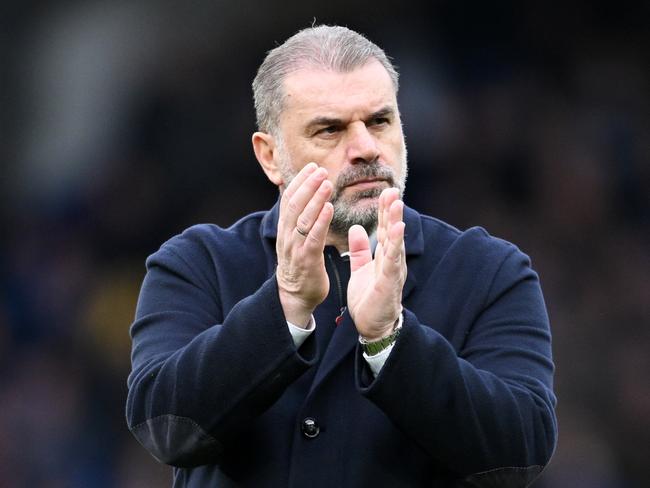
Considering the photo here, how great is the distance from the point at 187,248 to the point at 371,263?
0.61 m

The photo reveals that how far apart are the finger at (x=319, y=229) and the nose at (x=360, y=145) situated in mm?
406

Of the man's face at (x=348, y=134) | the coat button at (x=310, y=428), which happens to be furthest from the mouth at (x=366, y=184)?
the coat button at (x=310, y=428)

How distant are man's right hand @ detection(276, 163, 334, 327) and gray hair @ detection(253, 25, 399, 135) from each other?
57 centimetres

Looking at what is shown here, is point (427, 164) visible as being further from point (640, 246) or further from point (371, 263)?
point (371, 263)

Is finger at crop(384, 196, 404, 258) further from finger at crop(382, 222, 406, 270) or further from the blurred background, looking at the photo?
the blurred background

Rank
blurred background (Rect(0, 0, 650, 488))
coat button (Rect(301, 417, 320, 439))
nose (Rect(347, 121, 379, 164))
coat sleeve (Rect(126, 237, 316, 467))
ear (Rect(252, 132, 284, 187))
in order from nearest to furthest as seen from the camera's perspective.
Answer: coat sleeve (Rect(126, 237, 316, 467)) < coat button (Rect(301, 417, 320, 439)) < nose (Rect(347, 121, 379, 164)) < ear (Rect(252, 132, 284, 187)) < blurred background (Rect(0, 0, 650, 488))

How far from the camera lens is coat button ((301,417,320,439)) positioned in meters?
2.85

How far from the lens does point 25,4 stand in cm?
752

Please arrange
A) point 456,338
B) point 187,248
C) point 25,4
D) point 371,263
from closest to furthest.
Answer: point 371,263 < point 456,338 < point 187,248 < point 25,4

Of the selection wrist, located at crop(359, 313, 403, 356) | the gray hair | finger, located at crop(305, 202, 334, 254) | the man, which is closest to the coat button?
the man

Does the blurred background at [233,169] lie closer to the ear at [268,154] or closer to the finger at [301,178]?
the ear at [268,154]

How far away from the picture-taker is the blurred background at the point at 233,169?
670 centimetres

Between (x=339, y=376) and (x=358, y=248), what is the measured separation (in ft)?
1.15

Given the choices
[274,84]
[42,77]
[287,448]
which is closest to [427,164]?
[42,77]
